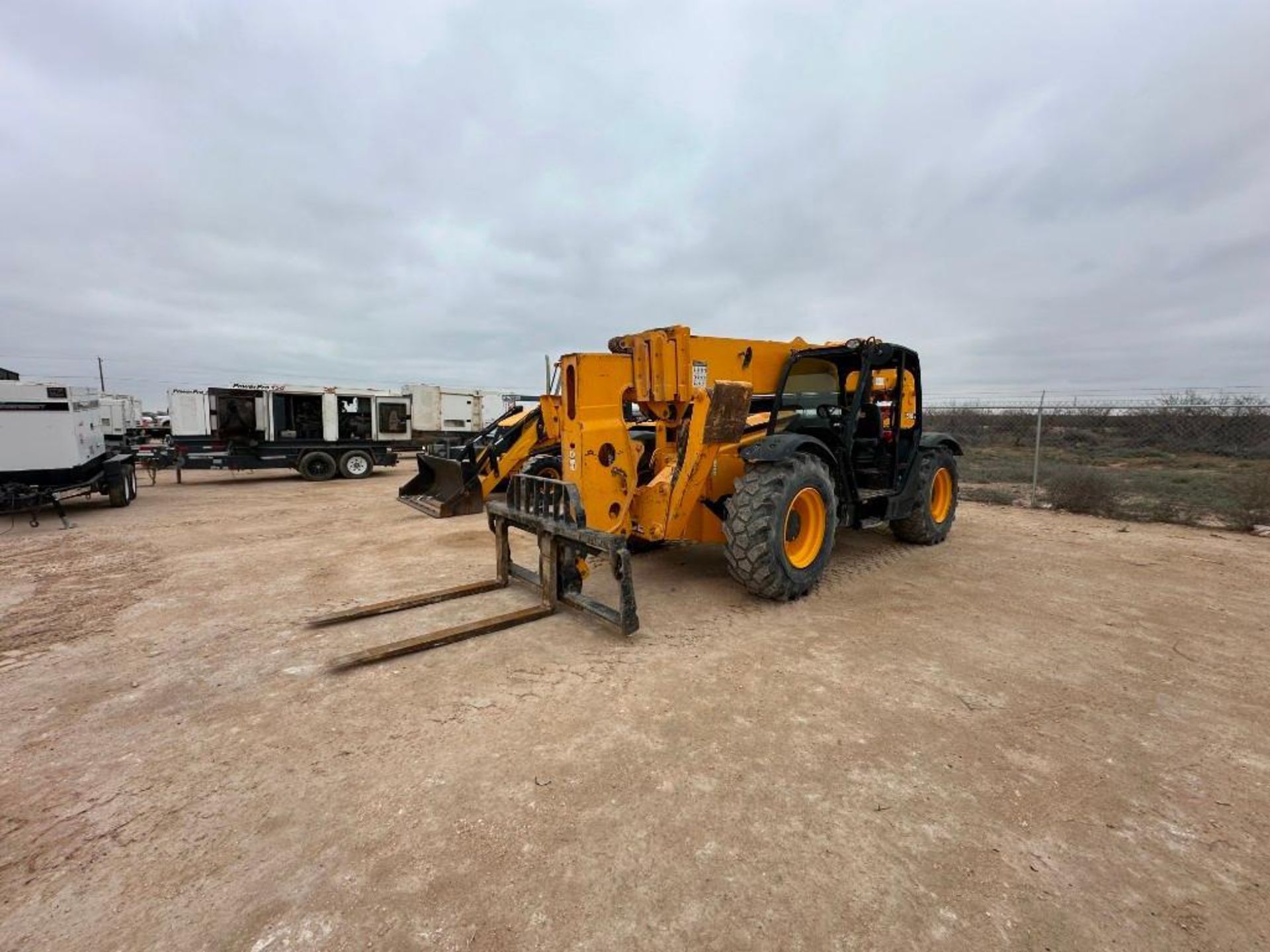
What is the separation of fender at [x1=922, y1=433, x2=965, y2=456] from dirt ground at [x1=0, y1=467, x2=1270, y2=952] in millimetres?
2407

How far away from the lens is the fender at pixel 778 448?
4.54 meters

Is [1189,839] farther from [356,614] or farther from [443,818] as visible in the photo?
[356,614]

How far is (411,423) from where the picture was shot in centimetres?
1745

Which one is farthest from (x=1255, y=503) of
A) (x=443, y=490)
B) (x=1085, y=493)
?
(x=443, y=490)

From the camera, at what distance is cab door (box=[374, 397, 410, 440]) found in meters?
16.5

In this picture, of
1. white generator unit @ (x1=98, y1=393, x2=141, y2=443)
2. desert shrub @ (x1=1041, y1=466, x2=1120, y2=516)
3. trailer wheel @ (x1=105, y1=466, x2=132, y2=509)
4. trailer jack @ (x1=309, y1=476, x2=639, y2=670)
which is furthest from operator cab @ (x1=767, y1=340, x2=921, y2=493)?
white generator unit @ (x1=98, y1=393, x2=141, y2=443)

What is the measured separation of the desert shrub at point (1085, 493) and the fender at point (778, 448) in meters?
7.57

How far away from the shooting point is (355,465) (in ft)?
52.1

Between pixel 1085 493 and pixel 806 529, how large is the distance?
304 inches

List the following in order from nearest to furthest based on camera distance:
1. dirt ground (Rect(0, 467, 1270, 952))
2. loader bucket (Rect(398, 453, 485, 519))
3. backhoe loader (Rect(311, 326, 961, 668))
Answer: dirt ground (Rect(0, 467, 1270, 952)), backhoe loader (Rect(311, 326, 961, 668)), loader bucket (Rect(398, 453, 485, 519))

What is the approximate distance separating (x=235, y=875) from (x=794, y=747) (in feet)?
7.63

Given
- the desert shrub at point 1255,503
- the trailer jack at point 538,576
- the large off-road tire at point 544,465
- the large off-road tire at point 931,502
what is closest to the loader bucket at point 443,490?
the large off-road tire at point 544,465

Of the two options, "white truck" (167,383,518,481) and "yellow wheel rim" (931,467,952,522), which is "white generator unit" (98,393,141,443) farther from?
"yellow wheel rim" (931,467,952,522)

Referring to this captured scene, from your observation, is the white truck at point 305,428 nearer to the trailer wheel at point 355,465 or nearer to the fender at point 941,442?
the trailer wheel at point 355,465
